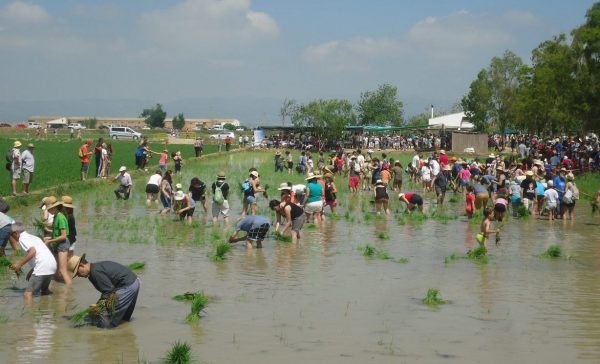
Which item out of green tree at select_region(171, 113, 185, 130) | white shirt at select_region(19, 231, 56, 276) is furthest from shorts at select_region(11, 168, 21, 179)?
green tree at select_region(171, 113, 185, 130)

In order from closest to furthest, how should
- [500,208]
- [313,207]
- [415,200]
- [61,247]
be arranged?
1. [61,247]
2. [500,208]
3. [313,207]
4. [415,200]

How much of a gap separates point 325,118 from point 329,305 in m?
57.0

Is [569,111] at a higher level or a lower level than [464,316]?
higher

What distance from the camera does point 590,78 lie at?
137ft

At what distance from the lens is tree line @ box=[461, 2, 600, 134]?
41.2 meters

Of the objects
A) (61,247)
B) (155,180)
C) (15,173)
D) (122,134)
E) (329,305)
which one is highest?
(122,134)

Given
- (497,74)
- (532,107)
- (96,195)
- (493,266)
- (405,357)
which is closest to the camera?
(405,357)

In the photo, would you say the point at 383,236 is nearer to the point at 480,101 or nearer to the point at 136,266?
the point at 136,266

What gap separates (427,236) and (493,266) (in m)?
4.09

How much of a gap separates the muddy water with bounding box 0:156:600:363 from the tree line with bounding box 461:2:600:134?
79.4ft

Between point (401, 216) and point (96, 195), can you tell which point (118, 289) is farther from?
point (96, 195)

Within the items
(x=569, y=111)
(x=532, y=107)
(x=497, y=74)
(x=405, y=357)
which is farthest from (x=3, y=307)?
(x=497, y=74)

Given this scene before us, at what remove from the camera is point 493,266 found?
593 inches

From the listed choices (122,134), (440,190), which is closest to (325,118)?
(122,134)
